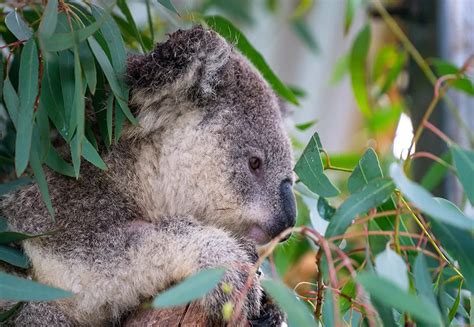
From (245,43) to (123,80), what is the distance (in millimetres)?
812

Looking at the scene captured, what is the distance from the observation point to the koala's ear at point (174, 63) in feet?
7.29

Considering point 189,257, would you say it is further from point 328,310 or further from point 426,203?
point 426,203

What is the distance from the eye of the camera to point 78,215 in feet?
7.13

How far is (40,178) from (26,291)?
31cm

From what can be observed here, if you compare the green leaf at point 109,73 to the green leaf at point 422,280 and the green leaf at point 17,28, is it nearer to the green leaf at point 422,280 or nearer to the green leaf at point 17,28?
the green leaf at point 17,28

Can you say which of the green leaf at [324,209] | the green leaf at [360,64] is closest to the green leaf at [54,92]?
the green leaf at [324,209]

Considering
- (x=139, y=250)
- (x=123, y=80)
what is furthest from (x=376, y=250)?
(x=123, y=80)

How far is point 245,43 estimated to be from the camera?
9.52ft

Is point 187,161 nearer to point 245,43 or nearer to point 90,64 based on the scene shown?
point 90,64

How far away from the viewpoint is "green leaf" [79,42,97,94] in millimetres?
2029

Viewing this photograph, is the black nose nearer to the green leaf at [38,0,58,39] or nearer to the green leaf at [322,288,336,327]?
the green leaf at [322,288,336,327]

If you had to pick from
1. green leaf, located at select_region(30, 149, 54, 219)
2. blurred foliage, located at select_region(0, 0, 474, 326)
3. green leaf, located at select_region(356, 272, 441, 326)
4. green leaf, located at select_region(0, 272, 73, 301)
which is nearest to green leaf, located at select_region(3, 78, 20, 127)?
blurred foliage, located at select_region(0, 0, 474, 326)

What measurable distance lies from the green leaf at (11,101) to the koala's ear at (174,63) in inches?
12.8

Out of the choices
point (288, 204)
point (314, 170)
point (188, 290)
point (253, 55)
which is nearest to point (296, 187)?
point (288, 204)
